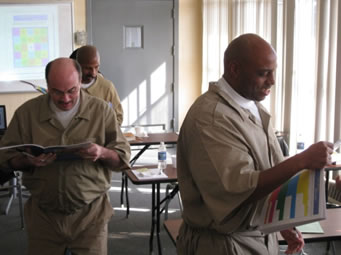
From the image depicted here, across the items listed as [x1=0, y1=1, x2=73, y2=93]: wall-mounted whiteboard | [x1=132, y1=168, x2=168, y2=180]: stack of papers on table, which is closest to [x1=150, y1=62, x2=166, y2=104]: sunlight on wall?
[x1=0, y1=1, x2=73, y2=93]: wall-mounted whiteboard

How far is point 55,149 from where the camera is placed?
193 cm

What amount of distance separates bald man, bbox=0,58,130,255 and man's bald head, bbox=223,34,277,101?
0.77 metres

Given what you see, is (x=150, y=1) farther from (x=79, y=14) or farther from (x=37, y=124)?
(x=37, y=124)

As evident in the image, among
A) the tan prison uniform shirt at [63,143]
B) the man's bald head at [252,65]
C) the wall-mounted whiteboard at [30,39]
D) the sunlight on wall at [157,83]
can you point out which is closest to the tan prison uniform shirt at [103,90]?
the tan prison uniform shirt at [63,143]

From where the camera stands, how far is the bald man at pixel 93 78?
348 centimetres

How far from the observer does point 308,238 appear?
2.13m

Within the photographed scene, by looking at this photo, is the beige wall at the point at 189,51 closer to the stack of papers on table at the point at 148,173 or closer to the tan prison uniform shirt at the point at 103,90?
the tan prison uniform shirt at the point at 103,90

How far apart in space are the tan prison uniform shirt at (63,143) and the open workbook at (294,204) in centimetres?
85

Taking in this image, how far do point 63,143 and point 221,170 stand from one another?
2.95 ft

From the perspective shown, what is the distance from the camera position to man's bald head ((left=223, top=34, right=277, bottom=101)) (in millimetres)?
1513

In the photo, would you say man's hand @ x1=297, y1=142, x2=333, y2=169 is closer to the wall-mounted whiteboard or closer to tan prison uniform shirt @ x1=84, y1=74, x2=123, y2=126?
tan prison uniform shirt @ x1=84, y1=74, x2=123, y2=126

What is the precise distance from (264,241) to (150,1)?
232 inches

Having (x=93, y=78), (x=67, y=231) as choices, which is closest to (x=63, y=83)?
(x=67, y=231)

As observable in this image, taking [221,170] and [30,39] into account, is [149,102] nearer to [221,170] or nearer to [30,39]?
[30,39]
